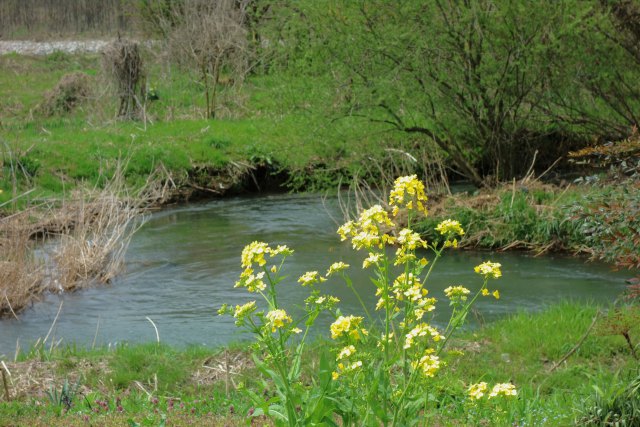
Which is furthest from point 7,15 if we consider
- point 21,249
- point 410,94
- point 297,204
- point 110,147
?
point 21,249

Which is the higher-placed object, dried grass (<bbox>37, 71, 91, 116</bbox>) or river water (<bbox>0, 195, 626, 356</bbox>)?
dried grass (<bbox>37, 71, 91, 116</bbox>)

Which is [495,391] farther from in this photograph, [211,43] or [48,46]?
[48,46]

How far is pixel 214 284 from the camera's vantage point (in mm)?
12336

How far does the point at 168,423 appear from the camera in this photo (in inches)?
221

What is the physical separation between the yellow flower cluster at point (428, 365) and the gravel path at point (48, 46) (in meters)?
28.5

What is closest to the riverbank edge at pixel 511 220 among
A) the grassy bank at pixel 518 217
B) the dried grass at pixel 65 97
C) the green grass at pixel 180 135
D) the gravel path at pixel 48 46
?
the grassy bank at pixel 518 217

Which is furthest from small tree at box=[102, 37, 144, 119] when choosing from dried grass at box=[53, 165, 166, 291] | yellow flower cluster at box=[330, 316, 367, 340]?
yellow flower cluster at box=[330, 316, 367, 340]

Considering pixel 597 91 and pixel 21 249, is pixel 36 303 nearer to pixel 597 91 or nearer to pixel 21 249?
pixel 21 249

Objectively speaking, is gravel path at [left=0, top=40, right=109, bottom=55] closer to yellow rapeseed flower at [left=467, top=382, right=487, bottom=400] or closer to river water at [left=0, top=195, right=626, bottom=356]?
river water at [left=0, top=195, right=626, bottom=356]

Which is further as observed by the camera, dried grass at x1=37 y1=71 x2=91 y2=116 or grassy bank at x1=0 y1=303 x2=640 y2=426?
dried grass at x1=37 y1=71 x2=91 y2=116

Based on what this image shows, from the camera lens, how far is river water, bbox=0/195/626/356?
10.3 metres

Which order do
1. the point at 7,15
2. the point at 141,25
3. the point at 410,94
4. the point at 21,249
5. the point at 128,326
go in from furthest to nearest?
1. the point at 7,15
2. the point at 141,25
3. the point at 410,94
4. the point at 21,249
5. the point at 128,326

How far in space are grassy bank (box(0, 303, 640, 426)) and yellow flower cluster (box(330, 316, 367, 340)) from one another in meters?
1.34

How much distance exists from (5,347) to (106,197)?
13.2 feet
